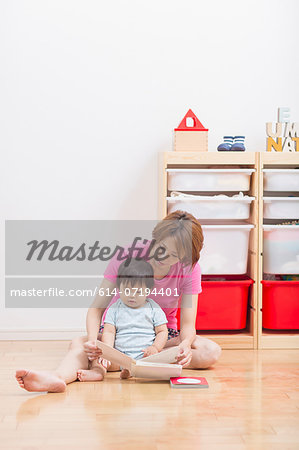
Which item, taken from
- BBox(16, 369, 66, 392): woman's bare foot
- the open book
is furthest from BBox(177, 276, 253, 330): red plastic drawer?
BBox(16, 369, 66, 392): woman's bare foot

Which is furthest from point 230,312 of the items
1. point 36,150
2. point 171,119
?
point 36,150

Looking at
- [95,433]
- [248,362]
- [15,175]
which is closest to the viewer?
[95,433]

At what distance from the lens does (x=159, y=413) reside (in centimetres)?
192

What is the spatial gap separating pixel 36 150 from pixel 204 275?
3.09 feet

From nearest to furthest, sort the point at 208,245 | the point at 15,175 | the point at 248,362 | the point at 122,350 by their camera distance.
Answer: the point at 122,350 → the point at 248,362 → the point at 208,245 → the point at 15,175

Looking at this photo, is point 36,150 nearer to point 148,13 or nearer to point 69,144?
point 69,144

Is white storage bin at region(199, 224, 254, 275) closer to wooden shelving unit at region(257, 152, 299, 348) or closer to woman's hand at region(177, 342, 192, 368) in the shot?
wooden shelving unit at region(257, 152, 299, 348)

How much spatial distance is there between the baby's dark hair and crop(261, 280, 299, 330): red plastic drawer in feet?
2.15

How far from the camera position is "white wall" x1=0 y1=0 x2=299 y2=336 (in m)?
2.95

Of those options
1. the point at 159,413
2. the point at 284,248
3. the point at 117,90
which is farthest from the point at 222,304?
the point at 117,90

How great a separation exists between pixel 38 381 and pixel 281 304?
124cm

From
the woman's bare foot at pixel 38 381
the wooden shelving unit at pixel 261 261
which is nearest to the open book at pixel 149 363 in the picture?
the woman's bare foot at pixel 38 381

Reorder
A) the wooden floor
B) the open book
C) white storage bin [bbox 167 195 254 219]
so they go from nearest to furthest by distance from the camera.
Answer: the wooden floor, the open book, white storage bin [bbox 167 195 254 219]

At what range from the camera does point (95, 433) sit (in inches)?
68.7
